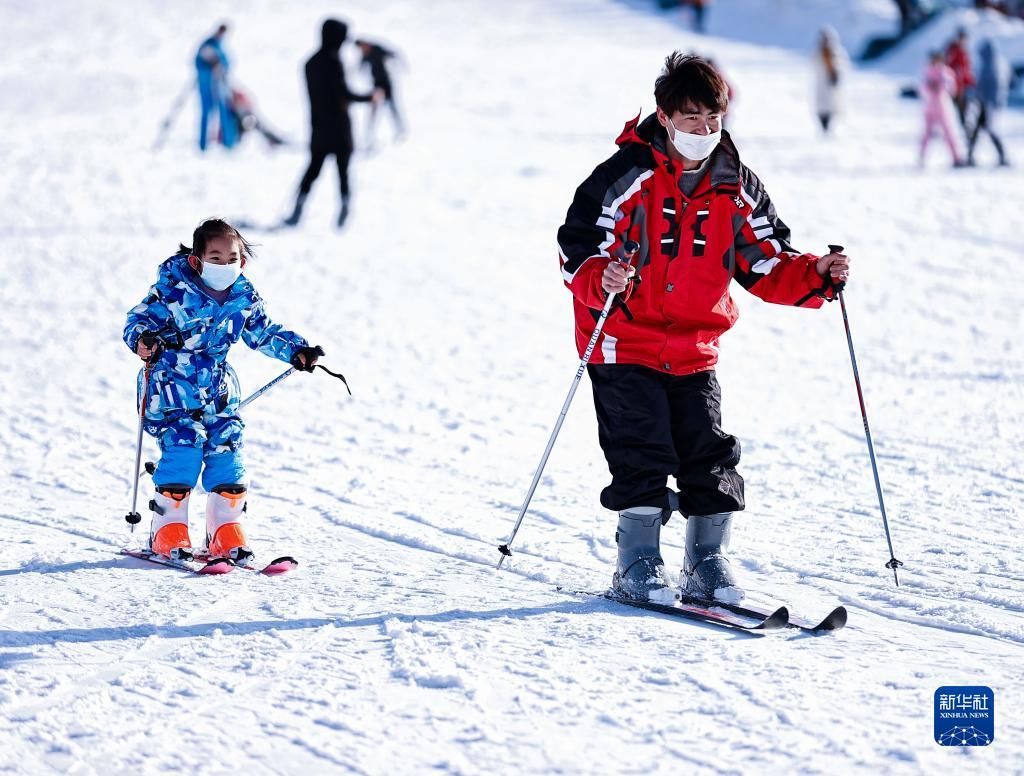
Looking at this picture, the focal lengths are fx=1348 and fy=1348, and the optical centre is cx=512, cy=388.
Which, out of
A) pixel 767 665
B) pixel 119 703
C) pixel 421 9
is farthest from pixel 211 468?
pixel 421 9

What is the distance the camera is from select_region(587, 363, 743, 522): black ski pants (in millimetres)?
3613

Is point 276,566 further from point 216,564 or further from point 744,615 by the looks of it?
point 744,615

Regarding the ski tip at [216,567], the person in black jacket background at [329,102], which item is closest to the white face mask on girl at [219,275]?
the ski tip at [216,567]

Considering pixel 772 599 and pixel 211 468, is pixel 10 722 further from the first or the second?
pixel 772 599

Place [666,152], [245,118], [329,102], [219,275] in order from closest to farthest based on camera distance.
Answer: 1. [666,152]
2. [219,275]
3. [329,102]
4. [245,118]

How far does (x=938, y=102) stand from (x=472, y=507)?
11.6 meters

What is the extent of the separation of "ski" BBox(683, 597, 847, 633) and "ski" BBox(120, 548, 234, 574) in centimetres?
137

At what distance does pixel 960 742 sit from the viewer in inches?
110

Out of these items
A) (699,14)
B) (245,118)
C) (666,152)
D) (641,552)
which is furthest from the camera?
(699,14)

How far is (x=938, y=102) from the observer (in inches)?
582

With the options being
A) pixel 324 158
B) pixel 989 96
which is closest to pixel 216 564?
pixel 324 158

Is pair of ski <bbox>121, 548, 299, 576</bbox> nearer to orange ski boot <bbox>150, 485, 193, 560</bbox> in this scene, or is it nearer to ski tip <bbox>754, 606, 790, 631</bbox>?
orange ski boot <bbox>150, 485, 193, 560</bbox>

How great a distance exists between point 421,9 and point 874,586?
90.6 ft

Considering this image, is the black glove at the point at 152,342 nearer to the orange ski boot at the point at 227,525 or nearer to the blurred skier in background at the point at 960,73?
the orange ski boot at the point at 227,525
